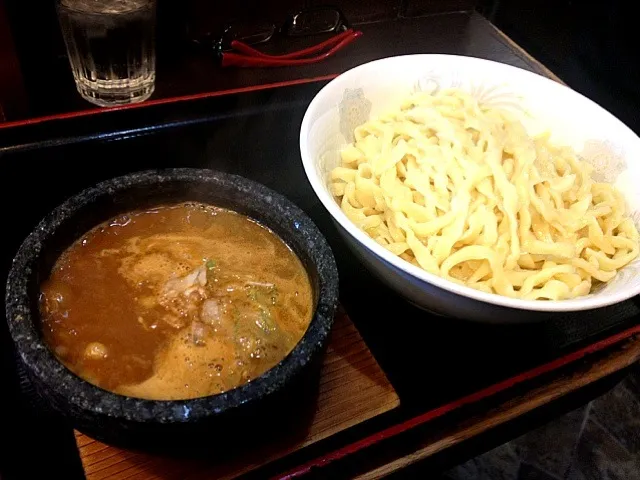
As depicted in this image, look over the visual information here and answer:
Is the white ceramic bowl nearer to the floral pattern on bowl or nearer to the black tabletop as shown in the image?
the floral pattern on bowl

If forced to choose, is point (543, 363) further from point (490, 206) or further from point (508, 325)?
point (490, 206)

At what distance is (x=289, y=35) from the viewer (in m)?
1.74

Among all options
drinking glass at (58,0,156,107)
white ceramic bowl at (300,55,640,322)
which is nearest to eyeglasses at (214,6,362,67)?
drinking glass at (58,0,156,107)

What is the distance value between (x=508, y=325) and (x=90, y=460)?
0.77 meters

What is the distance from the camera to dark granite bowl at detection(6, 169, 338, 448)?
0.80 m

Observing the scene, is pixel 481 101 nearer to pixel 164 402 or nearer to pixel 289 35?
pixel 289 35

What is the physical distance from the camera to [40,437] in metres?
1.02

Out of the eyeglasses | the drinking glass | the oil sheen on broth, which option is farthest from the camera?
the eyeglasses

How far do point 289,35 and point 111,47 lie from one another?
1.78 ft

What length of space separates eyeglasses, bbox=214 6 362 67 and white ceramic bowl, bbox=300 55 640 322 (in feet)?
1.11

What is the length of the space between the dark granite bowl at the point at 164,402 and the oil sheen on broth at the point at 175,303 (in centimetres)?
3

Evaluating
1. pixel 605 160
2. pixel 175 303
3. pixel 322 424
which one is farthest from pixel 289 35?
pixel 322 424

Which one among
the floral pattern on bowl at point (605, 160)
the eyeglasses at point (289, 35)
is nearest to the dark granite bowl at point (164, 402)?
the eyeglasses at point (289, 35)

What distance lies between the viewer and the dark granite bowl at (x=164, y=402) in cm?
80
